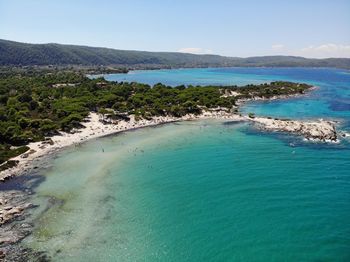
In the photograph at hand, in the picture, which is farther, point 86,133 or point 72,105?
point 72,105

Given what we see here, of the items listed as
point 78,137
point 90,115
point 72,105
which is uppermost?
point 72,105

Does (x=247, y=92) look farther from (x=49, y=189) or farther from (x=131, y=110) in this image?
(x=49, y=189)

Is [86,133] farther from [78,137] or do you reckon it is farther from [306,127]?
[306,127]

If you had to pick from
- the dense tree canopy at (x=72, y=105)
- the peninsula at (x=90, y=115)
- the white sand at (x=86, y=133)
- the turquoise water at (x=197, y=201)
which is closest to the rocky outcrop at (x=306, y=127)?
the peninsula at (x=90, y=115)

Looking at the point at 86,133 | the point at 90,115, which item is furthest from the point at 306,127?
the point at 90,115

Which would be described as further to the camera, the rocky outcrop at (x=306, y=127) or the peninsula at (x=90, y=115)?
the rocky outcrop at (x=306, y=127)

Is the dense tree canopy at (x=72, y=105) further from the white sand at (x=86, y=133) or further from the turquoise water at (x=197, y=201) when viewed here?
the turquoise water at (x=197, y=201)

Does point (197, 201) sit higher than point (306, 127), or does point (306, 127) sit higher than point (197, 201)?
point (306, 127)

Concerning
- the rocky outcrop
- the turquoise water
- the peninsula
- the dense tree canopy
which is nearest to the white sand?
the peninsula
